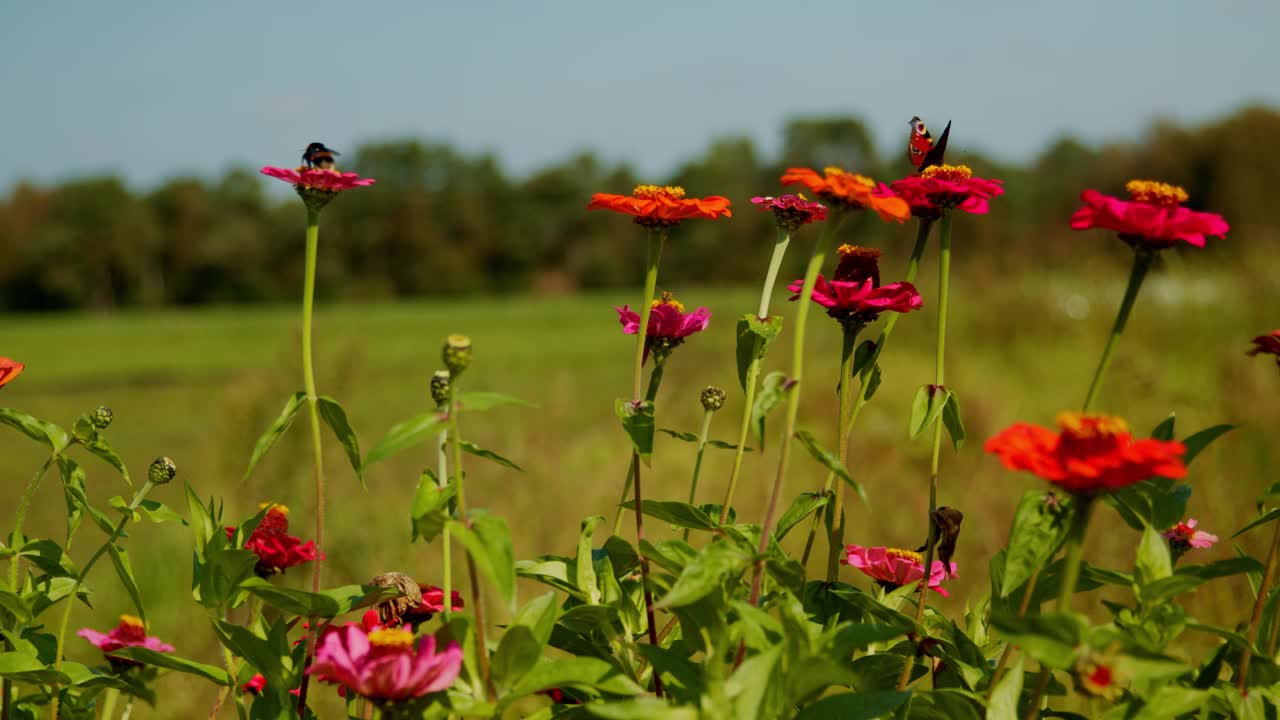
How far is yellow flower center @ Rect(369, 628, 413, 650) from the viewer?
520 mm

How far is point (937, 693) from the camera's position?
578mm

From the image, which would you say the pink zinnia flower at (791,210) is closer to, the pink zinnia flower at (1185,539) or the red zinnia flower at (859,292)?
the red zinnia flower at (859,292)

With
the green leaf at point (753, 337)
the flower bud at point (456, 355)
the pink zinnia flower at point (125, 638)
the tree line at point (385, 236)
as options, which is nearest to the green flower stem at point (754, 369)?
the green leaf at point (753, 337)

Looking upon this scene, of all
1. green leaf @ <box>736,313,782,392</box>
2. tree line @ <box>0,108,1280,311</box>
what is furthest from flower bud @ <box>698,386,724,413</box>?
tree line @ <box>0,108,1280,311</box>

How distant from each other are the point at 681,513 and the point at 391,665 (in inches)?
8.6

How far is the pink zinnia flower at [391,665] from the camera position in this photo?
494 millimetres

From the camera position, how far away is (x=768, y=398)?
20.9 inches

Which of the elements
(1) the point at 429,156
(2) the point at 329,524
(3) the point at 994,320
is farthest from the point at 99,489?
(1) the point at 429,156

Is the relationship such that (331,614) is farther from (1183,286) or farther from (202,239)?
(202,239)

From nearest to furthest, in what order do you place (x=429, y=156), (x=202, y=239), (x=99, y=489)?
(x=99, y=489) < (x=202, y=239) < (x=429, y=156)

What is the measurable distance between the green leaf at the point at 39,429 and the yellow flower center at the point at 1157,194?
2.31 feet

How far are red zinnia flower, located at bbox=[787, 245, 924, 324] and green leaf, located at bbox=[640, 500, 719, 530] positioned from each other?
0.17 metres

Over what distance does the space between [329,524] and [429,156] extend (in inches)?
1212

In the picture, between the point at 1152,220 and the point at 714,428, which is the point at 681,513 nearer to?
the point at 1152,220
